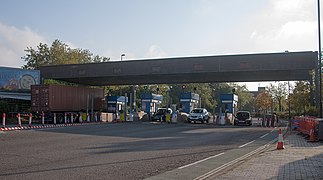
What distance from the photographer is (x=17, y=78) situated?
5288 centimetres

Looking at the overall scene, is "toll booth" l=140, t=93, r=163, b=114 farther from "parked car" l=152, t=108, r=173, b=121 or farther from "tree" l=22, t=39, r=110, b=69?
"tree" l=22, t=39, r=110, b=69

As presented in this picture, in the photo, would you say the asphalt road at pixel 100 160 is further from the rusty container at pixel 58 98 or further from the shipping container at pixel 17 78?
the shipping container at pixel 17 78

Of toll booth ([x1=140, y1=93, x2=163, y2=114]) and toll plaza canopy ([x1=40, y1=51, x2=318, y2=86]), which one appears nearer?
toll plaza canopy ([x1=40, y1=51, x2=318, y2=86])

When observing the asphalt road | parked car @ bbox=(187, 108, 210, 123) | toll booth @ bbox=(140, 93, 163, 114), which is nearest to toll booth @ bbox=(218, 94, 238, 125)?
parked car @ bbox=(187, 108, 210, 123)

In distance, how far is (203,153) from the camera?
15.1 metres

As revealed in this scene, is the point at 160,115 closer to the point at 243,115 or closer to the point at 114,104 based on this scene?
the point at 114,104

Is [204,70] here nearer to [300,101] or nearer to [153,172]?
[300,101]

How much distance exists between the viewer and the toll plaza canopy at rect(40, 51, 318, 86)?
122 feet

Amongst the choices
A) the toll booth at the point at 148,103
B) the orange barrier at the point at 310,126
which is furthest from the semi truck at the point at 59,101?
the orange barrier at the point at 310,126

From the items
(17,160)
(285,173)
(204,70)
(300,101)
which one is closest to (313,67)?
(300,101)

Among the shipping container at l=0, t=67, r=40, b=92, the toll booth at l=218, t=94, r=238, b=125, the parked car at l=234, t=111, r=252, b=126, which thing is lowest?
the parked car at l=234, t=111, r=252, b=126

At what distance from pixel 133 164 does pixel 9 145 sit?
6607mm

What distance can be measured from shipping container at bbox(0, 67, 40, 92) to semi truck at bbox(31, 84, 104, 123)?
11.9m

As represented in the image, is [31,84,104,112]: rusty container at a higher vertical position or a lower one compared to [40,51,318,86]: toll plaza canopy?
lower
